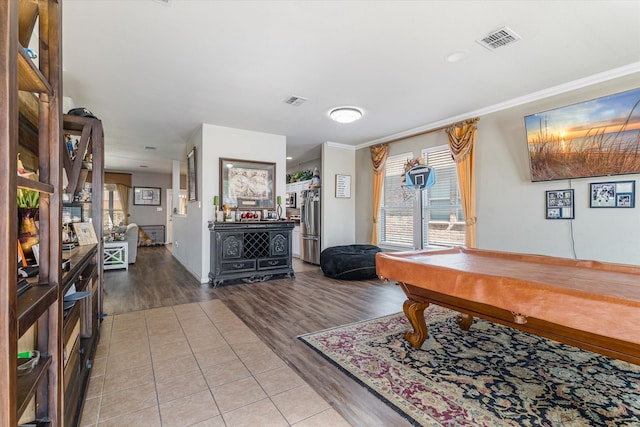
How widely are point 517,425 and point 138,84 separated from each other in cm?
446

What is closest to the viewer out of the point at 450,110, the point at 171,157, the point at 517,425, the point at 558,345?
the point at 517,425

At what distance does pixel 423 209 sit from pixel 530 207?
1642 millimetres

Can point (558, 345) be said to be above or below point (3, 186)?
below

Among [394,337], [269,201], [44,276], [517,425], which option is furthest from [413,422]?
[269,201]

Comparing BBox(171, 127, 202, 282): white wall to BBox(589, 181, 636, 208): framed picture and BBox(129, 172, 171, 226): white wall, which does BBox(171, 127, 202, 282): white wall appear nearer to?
BBox(129, 172, 171, 226): white wall

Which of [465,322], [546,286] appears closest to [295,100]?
[465,322]

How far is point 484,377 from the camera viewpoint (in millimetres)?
2051

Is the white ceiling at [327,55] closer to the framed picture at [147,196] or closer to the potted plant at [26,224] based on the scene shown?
the potted plant at [26,224]

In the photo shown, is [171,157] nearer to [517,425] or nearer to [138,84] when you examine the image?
[138,84]

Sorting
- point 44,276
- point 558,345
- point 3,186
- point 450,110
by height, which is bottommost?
point 558,345

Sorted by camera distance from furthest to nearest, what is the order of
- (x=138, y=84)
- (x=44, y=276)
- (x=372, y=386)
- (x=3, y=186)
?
(x=138, y=84) < (x=372, y=386) < (x=44, y=276) < (x=3, y=186)

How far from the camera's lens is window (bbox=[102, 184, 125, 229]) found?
9.67 meters

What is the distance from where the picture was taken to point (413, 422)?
1.62 m

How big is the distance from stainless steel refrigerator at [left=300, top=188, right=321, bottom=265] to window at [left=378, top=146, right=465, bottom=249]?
137cm
